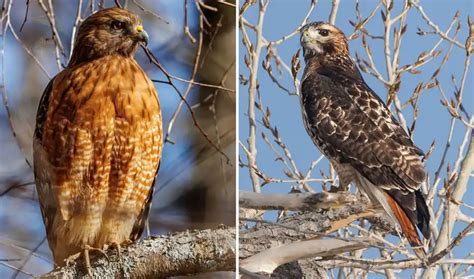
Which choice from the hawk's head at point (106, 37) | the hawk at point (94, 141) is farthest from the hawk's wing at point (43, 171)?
the hawk's head at point (106, 37)

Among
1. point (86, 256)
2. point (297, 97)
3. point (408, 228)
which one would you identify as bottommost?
point (86, 256)

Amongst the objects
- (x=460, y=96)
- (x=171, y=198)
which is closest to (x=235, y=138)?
(x=171, y=198)

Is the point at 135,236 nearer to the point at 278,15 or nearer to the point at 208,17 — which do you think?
the point at 208,17

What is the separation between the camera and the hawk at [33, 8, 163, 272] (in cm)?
161

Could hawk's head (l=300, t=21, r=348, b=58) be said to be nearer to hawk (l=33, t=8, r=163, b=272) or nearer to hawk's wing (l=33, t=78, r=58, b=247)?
hawk (l=33, t=8, r=163, b=272)

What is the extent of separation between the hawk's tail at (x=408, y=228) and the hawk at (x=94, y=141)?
76 centimetres

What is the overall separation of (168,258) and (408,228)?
2.30ft

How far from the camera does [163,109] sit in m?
1.73

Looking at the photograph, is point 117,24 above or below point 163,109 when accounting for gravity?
above

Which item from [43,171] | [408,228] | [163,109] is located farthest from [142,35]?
[408,228]

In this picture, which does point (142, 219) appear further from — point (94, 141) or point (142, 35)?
point (142, 35)

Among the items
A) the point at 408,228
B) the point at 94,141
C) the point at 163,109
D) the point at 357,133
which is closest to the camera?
the point at 94,141

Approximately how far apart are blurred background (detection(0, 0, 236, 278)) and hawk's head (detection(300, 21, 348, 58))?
35 cm

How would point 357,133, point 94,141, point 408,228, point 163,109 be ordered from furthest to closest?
1. point 357,133
2. point 408,228
3. point 163,109
4. point 94,141
